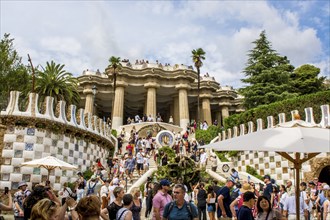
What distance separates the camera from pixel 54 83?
32625 mm

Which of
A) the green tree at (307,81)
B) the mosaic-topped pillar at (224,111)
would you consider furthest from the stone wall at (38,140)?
the mosaic-topped pillar at (224,111)

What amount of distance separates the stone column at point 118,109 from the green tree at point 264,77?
16104 mm

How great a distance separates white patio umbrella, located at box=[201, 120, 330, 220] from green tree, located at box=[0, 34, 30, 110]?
2770cm

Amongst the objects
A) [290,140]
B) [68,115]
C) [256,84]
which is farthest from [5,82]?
[290,140]

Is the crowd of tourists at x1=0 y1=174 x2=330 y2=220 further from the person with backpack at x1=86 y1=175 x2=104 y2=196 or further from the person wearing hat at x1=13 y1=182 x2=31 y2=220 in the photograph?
the person with backpack at x1=86 y1=175 x2=104 y2=196

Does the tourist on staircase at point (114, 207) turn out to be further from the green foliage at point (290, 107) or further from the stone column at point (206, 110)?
the stone column at point (206, 110)

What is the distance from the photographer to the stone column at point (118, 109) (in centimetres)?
4366

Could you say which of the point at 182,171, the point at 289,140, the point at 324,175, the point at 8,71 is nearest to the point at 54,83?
the point at 8,71

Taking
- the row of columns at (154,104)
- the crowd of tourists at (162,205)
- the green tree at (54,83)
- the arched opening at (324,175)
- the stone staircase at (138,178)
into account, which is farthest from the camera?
the row of columns at (154,104)

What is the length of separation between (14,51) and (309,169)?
1007 inches

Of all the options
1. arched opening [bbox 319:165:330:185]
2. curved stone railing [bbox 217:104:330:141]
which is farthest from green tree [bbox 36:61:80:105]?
arched opening [bbox 319:165:330:185]

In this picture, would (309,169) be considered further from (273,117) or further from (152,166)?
(152,166)

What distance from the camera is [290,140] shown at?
5.13 meters

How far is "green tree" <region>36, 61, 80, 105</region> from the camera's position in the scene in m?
32.3
